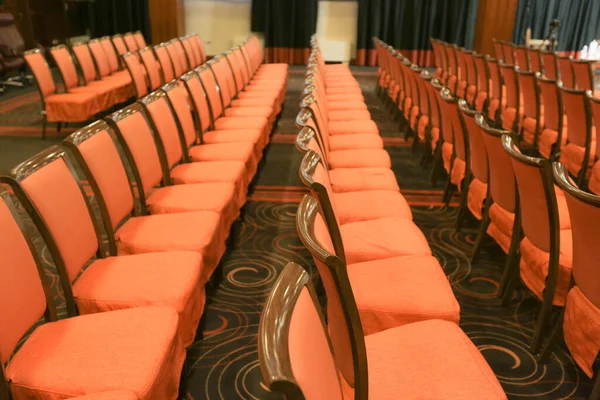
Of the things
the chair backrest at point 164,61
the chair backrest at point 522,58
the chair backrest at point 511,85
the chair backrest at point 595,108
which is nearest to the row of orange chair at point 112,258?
the chair backrest at point 595,108

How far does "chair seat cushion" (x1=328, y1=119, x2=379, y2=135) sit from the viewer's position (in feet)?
13.1

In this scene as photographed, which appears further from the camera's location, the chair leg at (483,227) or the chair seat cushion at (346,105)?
the chair seat cushion at (346,105)

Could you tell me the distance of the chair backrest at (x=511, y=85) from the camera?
466 cm

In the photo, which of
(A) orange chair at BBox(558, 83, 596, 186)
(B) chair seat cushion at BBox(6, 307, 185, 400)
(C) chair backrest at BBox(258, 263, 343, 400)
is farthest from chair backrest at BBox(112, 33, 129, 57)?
(C) chair backrest at BBox(258, 263, 343, 400)

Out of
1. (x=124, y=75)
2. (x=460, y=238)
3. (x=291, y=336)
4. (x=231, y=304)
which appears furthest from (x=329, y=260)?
(x=124, y=75)

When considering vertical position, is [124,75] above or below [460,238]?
above

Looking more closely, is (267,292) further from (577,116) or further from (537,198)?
(577,116)

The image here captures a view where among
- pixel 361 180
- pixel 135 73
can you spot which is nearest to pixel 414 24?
pixel 135 73

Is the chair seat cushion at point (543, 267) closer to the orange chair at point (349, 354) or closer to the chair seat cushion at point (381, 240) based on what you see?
the chair seat cushion at point (381, 240)

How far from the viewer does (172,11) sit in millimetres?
9484

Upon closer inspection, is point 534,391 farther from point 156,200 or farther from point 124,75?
point 124,75

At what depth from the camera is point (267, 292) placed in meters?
2.68

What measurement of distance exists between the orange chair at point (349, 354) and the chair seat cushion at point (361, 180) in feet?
4.18

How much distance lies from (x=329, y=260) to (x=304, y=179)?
1.72 feet
